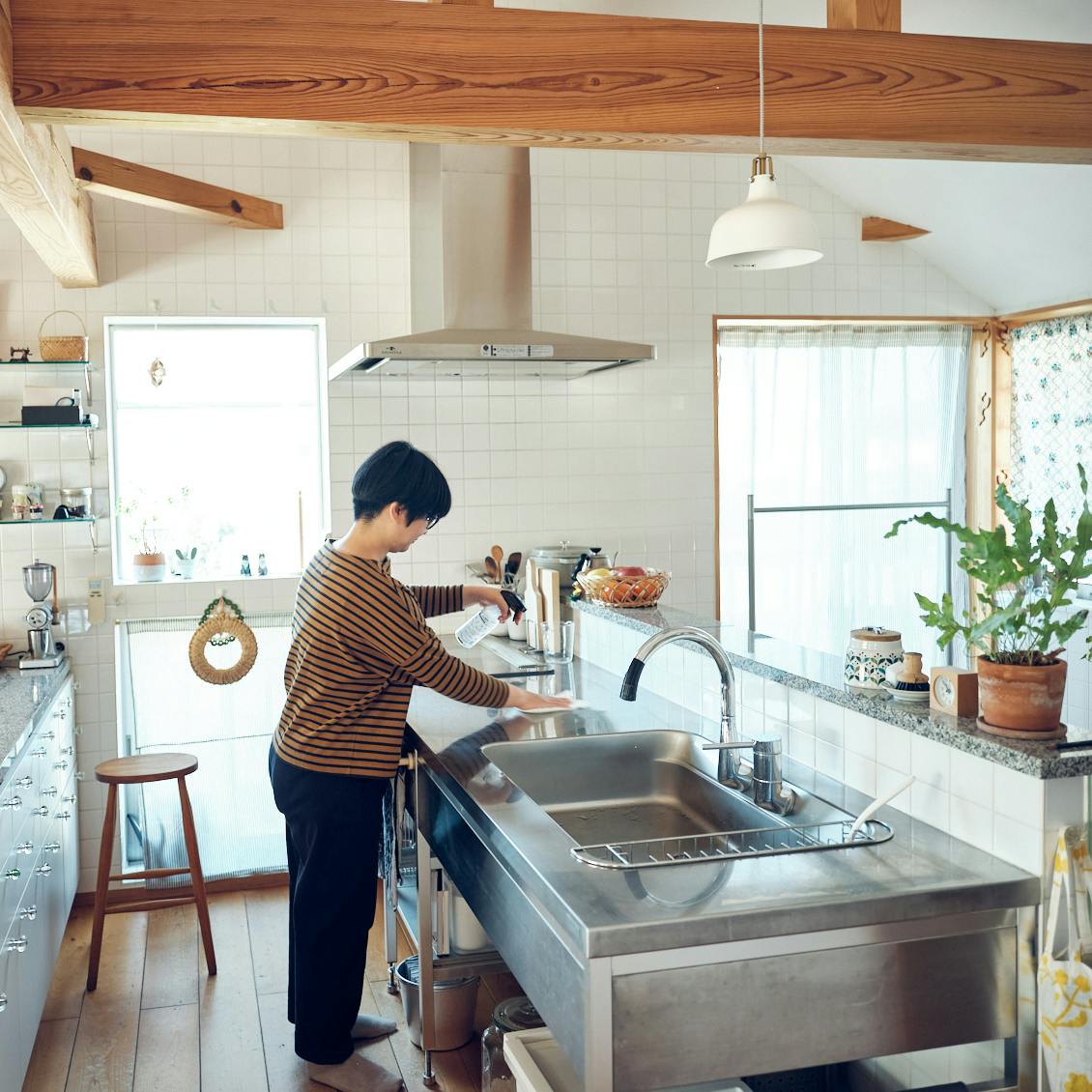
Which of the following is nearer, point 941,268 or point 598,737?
point 598,737

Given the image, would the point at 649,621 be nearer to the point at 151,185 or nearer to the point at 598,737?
the point at 598,737

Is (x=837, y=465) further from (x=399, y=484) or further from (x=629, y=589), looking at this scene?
(x=399, y=484)

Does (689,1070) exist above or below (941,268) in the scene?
below

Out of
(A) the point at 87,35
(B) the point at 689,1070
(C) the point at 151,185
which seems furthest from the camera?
(C) the point at 151,185

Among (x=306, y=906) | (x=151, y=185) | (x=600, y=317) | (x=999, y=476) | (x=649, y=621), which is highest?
(x=151, y=185)

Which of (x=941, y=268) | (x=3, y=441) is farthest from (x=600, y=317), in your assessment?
(x=3, y=441)

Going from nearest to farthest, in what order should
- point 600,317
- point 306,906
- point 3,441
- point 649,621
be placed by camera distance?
point 306,906 → point 649,621 → point 3,441 → point 600,317

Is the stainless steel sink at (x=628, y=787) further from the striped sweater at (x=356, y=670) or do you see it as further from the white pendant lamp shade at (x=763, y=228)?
the white pendant lamp shade at (x=763, y=228)

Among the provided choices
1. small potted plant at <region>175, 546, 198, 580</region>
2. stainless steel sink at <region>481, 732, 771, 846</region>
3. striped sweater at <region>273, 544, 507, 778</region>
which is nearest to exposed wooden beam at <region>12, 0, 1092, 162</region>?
striped sweater at <region>273, 544, 507, 778</region>

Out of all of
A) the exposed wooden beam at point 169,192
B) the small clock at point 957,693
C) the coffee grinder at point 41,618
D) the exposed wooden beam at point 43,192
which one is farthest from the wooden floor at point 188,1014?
the exposed wooden beam at point 169,192

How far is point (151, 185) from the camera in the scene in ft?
12.6

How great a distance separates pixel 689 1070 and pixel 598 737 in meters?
1.13

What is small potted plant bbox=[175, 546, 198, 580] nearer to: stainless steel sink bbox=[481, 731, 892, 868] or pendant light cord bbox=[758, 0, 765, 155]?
stainless steel sink bbox=[481, 731, 892, 868]

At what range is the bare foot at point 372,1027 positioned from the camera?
321 cm
